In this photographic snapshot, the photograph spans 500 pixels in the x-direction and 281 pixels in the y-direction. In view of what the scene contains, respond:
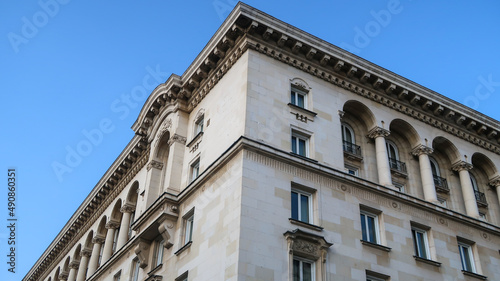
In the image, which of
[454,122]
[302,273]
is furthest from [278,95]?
[454,122]

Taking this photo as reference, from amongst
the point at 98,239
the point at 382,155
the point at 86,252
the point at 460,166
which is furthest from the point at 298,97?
the point at 86,252

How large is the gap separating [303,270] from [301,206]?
11.2 ft

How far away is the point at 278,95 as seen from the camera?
30.7 meters

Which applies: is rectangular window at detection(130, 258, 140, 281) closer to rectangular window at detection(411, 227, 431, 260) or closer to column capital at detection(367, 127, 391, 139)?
column capital at detection(367, 127, 391, 139)

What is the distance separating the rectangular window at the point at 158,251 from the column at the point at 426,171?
1524 centimetres

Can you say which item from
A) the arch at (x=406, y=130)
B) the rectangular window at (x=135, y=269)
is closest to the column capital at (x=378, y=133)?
Result: the arch at (x=406, y=130)

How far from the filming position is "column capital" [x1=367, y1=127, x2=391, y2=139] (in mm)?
33375

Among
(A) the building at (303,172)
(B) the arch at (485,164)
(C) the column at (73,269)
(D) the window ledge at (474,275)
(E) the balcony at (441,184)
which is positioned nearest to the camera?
(A) the building at (303,172)

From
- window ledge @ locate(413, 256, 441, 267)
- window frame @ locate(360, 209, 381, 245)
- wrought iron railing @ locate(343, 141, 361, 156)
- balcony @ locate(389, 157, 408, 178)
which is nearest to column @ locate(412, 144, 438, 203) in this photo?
balcony @ locate(389, 157, 408, 178)

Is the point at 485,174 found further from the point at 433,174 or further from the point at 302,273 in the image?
the point at 302,273

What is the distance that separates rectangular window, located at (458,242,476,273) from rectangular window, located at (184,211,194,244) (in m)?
14.7

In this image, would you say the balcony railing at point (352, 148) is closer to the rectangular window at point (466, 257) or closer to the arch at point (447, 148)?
the arch at point (447, 148)

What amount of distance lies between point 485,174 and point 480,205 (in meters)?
3.19

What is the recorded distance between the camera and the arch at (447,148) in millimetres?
36334
